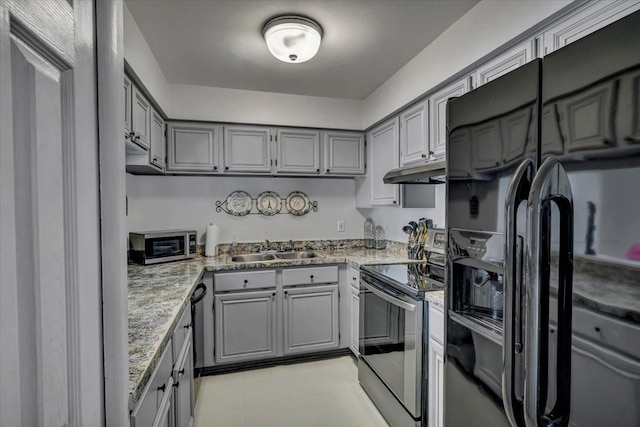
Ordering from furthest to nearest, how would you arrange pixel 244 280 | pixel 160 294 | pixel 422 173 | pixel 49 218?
pixel 244 280 < pixel 422 173 < pixel 160 294 < pixel 49 218

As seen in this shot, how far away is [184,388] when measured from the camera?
66.4 inches

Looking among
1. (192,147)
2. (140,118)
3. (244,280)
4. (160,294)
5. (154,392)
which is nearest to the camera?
(154,392)

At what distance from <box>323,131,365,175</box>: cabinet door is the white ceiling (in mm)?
483

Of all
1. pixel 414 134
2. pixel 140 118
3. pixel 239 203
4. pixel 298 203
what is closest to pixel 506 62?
pixel 414 134

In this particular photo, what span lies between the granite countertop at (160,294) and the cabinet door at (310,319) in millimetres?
272

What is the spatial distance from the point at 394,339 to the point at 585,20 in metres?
1.75

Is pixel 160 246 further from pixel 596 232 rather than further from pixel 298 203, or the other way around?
pixel 596 232

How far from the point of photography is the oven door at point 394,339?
5.73 ft

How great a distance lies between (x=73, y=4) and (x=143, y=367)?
886mm

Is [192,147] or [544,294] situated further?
[192,147]

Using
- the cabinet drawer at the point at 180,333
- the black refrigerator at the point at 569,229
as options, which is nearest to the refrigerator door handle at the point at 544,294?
the black refrigerator at the point at 569,229

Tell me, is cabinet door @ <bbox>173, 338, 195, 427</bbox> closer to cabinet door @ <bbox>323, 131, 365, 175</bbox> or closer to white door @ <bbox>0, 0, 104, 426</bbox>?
white door @ <bbox>0, 0, 104, 426</bbox>

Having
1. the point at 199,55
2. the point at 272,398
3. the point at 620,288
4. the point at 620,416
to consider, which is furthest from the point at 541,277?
the point at 199,55

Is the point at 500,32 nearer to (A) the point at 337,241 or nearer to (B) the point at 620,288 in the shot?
(B) the point at 620,288
